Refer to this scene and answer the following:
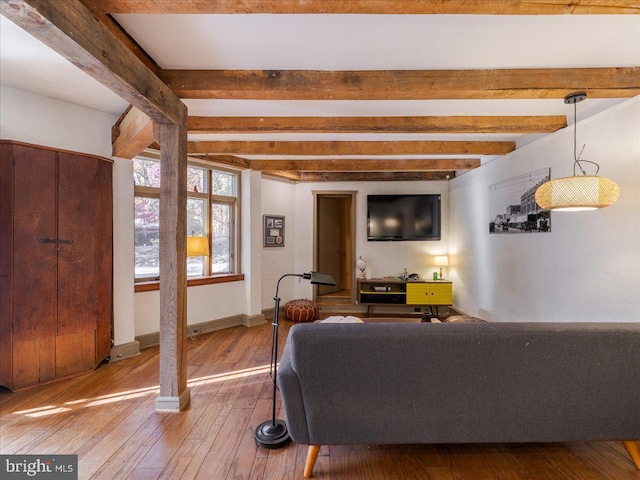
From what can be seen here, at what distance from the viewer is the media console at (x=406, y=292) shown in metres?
4.89

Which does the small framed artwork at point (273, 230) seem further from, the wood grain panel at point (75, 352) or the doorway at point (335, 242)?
the wood grain panel at point (75, 352)

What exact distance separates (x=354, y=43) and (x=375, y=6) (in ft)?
1.42

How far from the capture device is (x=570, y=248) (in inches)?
106

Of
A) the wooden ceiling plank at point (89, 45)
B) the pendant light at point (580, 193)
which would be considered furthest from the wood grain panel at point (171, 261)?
the pendant light at point (580, 193)

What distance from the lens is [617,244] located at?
228 centimetres

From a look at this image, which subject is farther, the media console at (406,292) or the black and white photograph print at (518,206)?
the media console at (406,292)

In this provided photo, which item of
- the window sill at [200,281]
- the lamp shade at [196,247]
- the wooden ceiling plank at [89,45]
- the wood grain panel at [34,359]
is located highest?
the wooden ceiling plank at [89,45]

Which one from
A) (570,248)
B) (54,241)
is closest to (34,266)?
(54,241)

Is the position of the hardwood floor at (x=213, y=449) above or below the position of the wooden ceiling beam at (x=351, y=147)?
below

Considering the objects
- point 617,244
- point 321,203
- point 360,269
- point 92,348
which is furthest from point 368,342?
point 321,203

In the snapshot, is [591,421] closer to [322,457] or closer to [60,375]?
[322,457]

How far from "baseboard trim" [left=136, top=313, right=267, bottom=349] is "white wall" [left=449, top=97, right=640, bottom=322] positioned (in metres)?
3.42

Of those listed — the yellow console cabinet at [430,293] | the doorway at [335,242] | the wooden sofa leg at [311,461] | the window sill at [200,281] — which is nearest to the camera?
the wooden sofa leg at [311,461]

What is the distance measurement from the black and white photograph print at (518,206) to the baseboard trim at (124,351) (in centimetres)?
464
